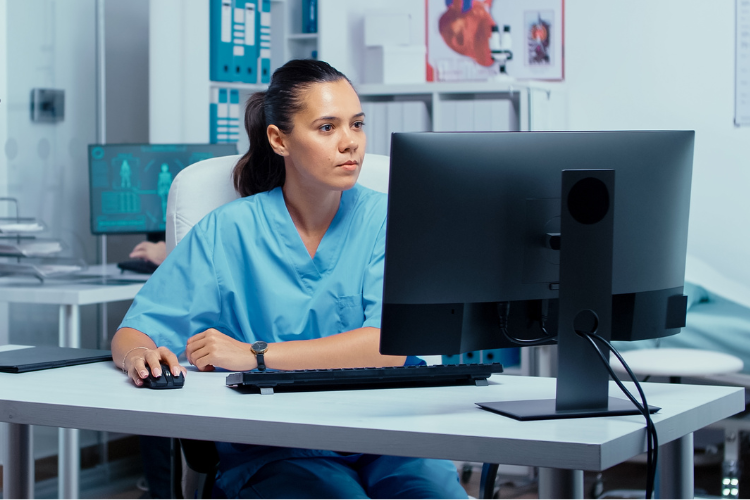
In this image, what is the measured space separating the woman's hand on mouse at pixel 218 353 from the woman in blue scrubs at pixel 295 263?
19 mm

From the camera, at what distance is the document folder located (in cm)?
145

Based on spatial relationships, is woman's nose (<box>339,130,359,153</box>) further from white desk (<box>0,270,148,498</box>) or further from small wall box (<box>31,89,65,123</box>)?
small wall box (<box>31,89,65,123</box>)

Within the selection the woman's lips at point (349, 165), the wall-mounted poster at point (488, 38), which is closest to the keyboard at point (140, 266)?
the woman's lips at point (349, 165)

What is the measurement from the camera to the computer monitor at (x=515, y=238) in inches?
45.4

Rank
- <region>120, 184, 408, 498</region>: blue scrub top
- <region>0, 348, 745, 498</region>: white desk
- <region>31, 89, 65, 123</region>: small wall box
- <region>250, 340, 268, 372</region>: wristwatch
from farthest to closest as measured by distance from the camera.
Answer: <region>31, 89, 65, 123</region>: small wall box
<region>120, 184, 408, 498</region>: blue scrub top
<region>250, 340, 268, 372</region>: wristwatch
<region>0, 348, 745, 498</region>: white desk

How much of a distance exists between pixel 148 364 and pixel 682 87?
3.07 m

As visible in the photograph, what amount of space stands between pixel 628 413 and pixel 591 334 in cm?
11

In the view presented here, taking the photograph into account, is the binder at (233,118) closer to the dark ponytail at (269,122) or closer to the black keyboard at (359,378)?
the dark ponytail at (269,122)

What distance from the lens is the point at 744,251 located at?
374 cm

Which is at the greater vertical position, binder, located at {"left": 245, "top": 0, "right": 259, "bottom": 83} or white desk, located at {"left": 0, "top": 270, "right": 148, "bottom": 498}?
binder, located at {"left": 245, "top": 0, "right": 259, "bottom": 83}

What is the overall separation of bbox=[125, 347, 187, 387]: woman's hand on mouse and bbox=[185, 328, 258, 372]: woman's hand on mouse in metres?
0.07

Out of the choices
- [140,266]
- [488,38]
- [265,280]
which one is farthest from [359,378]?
[488,38]

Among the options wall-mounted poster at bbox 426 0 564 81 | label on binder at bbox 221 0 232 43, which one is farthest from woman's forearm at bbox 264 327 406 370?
wall-mounted poster at bbox 426 0 564 81

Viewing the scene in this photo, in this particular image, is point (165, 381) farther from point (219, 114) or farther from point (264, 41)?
point (264, 41)
